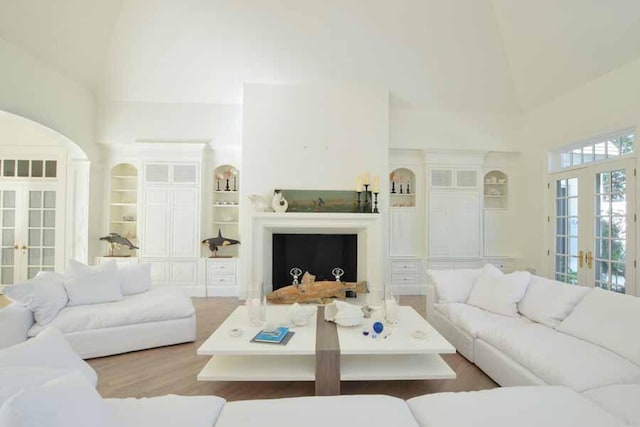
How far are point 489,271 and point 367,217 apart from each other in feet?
6.40

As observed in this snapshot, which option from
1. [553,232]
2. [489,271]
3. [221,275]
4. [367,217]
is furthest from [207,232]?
[553,232]

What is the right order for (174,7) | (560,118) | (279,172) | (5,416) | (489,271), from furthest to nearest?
(279,172) → (560,118) → (174,7) → (489,271) → (5,416)

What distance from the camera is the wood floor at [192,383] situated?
7.82 feet

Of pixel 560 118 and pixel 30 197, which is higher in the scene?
pixel 560 118

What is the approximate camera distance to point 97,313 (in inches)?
121

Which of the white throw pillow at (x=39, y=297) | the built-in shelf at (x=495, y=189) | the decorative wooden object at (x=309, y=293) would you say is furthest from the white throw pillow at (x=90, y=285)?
the built-in shelf at (x=495, y=189)

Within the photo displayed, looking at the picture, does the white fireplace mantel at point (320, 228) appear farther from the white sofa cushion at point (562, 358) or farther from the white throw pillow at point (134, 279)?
the white sofa cushion at point (562, 358)

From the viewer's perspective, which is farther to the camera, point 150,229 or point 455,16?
point 150,229

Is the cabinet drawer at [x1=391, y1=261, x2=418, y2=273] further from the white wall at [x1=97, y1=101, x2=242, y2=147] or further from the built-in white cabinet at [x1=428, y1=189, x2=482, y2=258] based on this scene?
the white wall at [x1=97, y1=101, x2=242, y2=147]

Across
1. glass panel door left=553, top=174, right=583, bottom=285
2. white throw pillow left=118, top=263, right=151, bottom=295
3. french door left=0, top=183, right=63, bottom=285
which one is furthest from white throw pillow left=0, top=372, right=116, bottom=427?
glass panel door left=553, top=174, right=583, bottom=285

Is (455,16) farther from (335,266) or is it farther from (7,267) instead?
(7,267)

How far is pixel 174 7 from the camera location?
4535 millimetres

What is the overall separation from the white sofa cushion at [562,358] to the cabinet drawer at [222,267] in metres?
4.07

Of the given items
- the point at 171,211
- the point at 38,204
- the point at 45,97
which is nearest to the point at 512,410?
the point at 171,211
